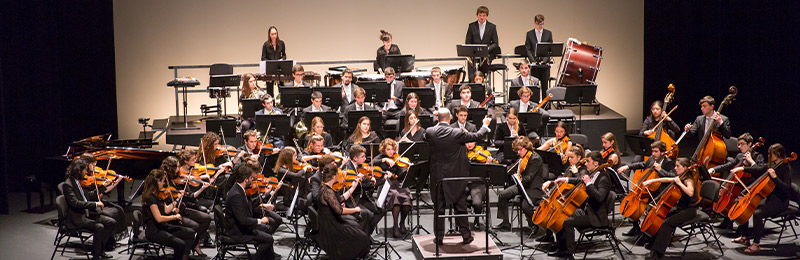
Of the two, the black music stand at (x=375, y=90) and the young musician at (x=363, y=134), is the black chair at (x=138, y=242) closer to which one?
the young musician at (x=363, y=134)

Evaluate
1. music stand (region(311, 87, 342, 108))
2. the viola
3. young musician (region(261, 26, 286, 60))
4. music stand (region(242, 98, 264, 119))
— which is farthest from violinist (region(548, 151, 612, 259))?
young musician (region(261, 26, 286, 60))

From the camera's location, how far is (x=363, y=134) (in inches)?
374

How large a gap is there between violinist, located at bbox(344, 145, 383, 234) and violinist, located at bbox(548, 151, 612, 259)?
69.7 inches

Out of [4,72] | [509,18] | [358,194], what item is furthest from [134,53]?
[358,194]

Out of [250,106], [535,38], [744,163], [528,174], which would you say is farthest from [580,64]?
[250,106]

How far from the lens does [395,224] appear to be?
28.0ft

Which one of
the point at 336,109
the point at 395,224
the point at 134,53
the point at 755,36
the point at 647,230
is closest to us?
the point at 647,230

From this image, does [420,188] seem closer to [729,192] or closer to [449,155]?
[449,155]

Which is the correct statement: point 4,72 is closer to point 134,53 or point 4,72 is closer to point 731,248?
point 134,53

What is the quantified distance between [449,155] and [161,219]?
2.71 m

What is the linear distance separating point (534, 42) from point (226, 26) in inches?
211

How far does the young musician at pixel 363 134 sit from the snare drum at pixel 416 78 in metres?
2.10

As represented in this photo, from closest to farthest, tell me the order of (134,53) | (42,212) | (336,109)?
1. (42,212)
2. (336,109)
3. (134,53)

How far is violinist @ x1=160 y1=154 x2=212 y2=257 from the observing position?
301 inches
